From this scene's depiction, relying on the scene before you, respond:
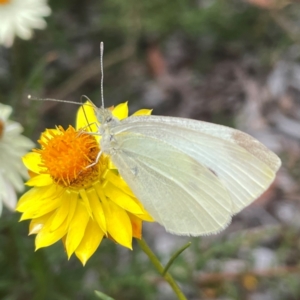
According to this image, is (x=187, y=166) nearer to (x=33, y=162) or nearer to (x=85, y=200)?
(x=85, y=200)

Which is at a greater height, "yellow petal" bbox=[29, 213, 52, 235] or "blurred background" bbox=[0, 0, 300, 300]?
"yellow petal" bbox=[29, 213, 52, 235]

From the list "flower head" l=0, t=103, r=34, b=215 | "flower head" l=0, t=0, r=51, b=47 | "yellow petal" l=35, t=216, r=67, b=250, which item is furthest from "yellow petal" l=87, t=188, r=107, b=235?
"flower head" l=0, t=0, r=51, b=47

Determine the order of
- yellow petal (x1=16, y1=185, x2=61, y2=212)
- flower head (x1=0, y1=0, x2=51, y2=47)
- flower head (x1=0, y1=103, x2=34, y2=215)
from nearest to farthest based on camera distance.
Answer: yellow petal (x1=16, y1=185, x2=61, y2=212) < flower head (x1=0, y1=103, x2=34, y2=215) < flower head (x1=0, y1=0, x2=51, y2=47)

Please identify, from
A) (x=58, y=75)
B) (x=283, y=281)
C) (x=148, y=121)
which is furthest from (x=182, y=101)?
(x=148, y=121)

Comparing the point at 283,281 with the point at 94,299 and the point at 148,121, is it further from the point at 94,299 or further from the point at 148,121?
the point at 148,121

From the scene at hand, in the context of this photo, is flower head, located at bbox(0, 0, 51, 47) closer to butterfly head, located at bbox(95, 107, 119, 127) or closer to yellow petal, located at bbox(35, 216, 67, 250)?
butterfly head, located at bbox(95, 107, 119, 127)

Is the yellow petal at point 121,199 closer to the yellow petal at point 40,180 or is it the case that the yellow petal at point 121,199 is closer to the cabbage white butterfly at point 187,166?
the cabbage white butterfly at point 187,166

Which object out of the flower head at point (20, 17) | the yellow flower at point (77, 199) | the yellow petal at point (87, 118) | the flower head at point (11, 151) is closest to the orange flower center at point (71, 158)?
the yellow flower at point (77, 199)
